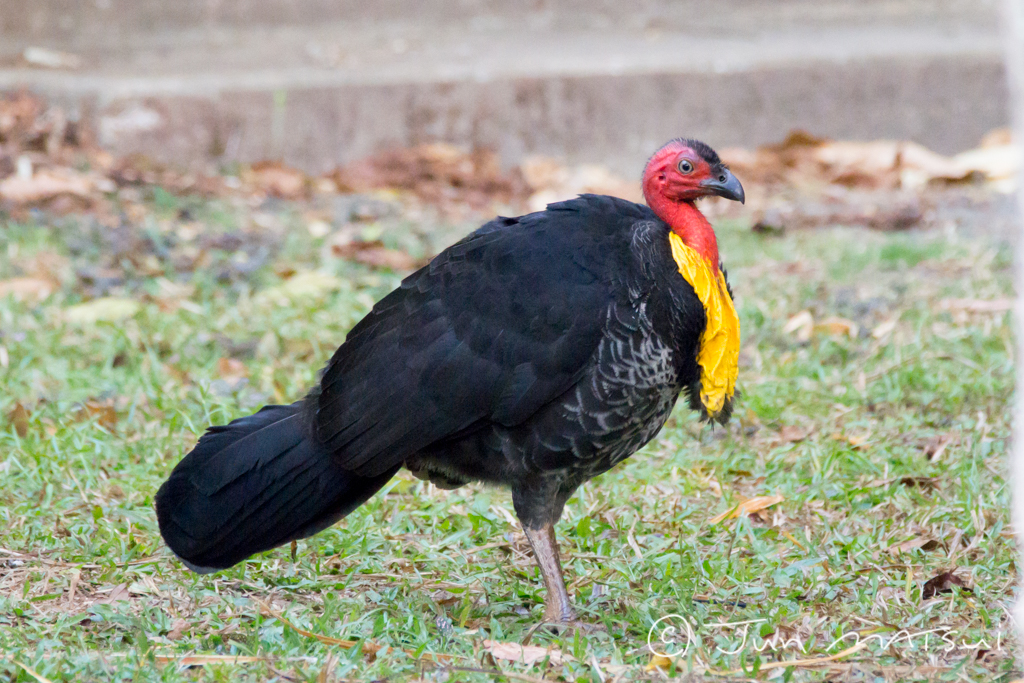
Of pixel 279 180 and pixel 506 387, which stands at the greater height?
pixel 279 180

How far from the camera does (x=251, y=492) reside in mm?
2973

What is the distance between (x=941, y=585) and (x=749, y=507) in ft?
2.05

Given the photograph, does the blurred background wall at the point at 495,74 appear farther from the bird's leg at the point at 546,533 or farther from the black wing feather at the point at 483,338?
the bird's leg at the point at 546,533

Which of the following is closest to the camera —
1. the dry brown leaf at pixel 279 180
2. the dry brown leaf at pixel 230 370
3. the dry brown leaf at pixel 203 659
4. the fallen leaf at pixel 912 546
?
the dry brown leaf at pixel 203 659

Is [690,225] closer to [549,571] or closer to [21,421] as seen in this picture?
[549,571]

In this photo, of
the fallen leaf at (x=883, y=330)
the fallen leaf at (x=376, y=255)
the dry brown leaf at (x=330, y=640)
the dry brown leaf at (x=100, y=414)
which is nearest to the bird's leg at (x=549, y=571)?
the dry brown leaf at (x=330, y=640)

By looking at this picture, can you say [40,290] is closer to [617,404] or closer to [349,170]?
[349,170]

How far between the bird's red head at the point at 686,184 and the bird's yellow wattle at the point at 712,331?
0.10m

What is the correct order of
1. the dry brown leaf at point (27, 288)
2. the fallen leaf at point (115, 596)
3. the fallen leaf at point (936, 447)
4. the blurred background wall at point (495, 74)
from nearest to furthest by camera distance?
the fallen leaf at point (115, 596), the fallen leaf at point (936, 447), the dry brown leaf at point (27, 288), the blurred background wall at point (495, 74)

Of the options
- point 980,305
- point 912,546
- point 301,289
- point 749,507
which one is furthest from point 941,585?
point 301,289

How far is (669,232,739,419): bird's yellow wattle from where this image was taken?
2.89m

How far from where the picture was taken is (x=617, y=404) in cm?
280

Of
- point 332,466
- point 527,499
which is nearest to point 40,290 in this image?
point 332,466

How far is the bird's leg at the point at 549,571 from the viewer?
2965 millimetres
